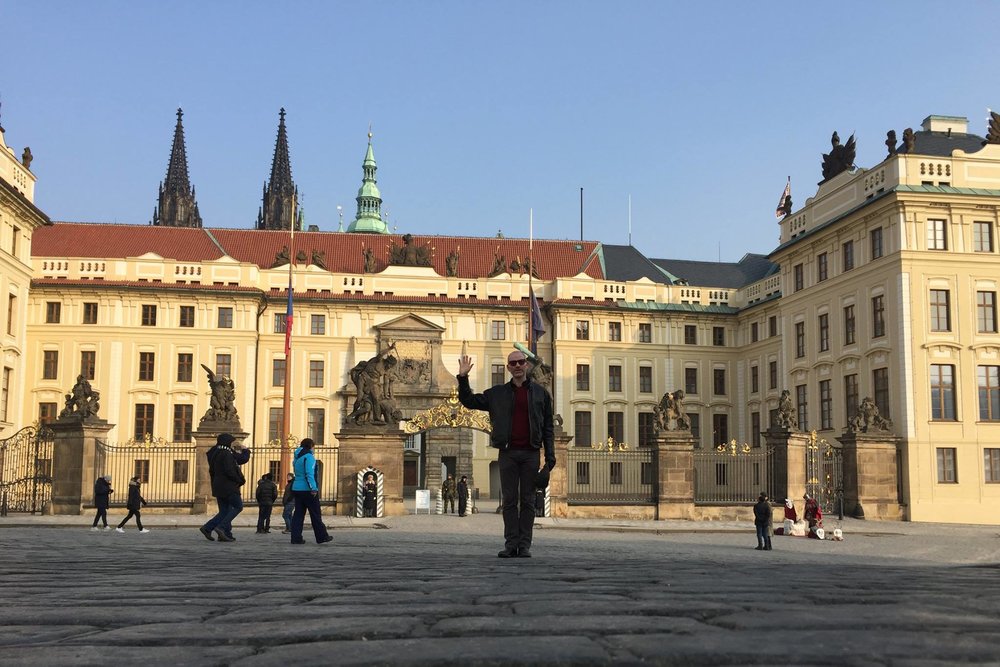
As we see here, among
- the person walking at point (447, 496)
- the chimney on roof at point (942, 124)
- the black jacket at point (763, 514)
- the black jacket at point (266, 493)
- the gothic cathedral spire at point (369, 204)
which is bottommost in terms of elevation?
the person walking at point (447, 496)

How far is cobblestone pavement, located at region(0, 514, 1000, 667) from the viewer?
370 centimetres

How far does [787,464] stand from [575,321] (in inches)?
994

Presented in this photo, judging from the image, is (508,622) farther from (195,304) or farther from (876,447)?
(195,304)

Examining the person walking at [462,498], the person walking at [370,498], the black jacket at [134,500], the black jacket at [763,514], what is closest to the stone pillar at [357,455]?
the person walking at [370,498]

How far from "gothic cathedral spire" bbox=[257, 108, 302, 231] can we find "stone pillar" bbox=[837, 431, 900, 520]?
6573cm

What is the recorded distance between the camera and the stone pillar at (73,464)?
95.5 feet

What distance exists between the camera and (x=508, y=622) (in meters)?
4.49

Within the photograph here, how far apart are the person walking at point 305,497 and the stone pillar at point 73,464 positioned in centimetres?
1632

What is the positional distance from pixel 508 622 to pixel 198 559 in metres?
6.99

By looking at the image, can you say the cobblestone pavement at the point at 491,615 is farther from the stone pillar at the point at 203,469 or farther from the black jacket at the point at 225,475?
the stone pillar at the point at 203,469

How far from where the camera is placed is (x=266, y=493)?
72.3ft

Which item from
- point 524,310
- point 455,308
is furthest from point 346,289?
point 524,310

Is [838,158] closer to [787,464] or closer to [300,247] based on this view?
[787,464]

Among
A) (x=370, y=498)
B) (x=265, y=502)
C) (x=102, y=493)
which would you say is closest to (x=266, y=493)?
(x=265, y=502)
